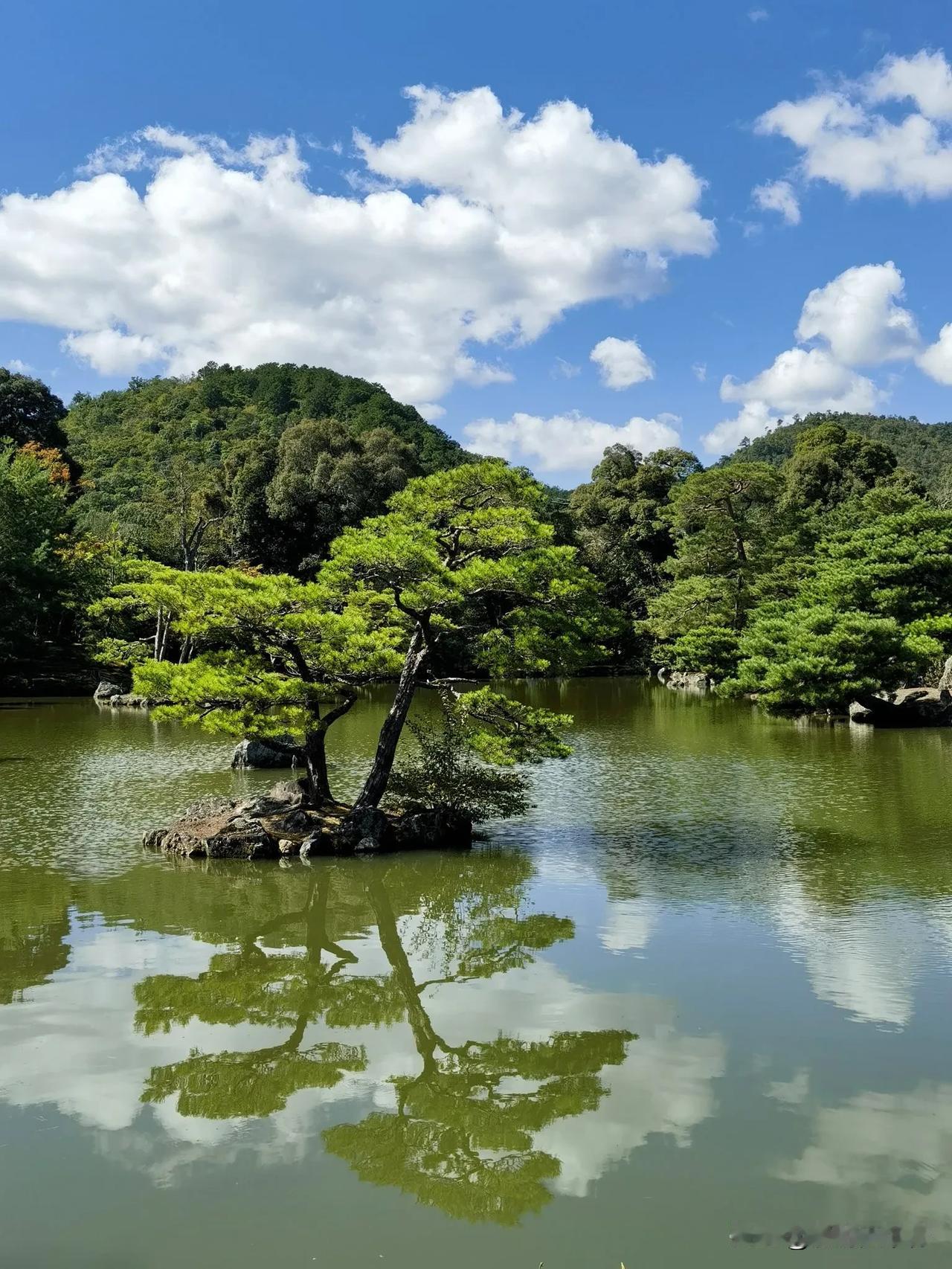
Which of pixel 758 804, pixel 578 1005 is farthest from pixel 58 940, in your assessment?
pixel 758 804

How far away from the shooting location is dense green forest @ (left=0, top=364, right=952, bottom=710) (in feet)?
86.2

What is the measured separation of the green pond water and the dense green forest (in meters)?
3.75

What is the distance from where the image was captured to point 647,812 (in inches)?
579

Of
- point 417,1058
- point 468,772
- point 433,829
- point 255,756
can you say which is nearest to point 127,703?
point 255,756

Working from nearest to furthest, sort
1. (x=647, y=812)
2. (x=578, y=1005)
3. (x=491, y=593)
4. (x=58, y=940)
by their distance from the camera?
(x=578, y=1005) → (x=58, y=940) → (x=491, y=593) → (x=647, y=812)

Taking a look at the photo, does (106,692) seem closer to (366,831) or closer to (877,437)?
(366,831)

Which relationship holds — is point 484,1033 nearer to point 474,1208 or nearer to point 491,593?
point 474,1208

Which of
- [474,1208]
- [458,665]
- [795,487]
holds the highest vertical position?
[795,487]

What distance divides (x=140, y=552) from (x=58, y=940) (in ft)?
113

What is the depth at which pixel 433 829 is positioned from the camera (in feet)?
41.1

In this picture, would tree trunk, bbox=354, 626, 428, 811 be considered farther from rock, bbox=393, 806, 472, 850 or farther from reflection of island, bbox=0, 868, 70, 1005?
reflection of island, bbox=0, 868, 70, 1005

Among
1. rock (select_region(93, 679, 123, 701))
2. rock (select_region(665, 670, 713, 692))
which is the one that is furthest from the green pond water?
rock (select_region(665, 670, 713, 692))

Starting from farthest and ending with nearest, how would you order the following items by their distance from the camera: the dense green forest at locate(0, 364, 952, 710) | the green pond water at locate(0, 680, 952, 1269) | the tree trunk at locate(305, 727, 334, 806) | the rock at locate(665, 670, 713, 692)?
the rock at locate(665, 670, 713, 692) < the dense green forest at locate(0, 364, 952, 710) < the tree trunk at locate(305, 727, 334, 806) < the green pond water at locate(0, 680, 952, 1269)

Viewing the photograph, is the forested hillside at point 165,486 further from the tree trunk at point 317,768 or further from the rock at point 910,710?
the tree trunk at point 317,768
